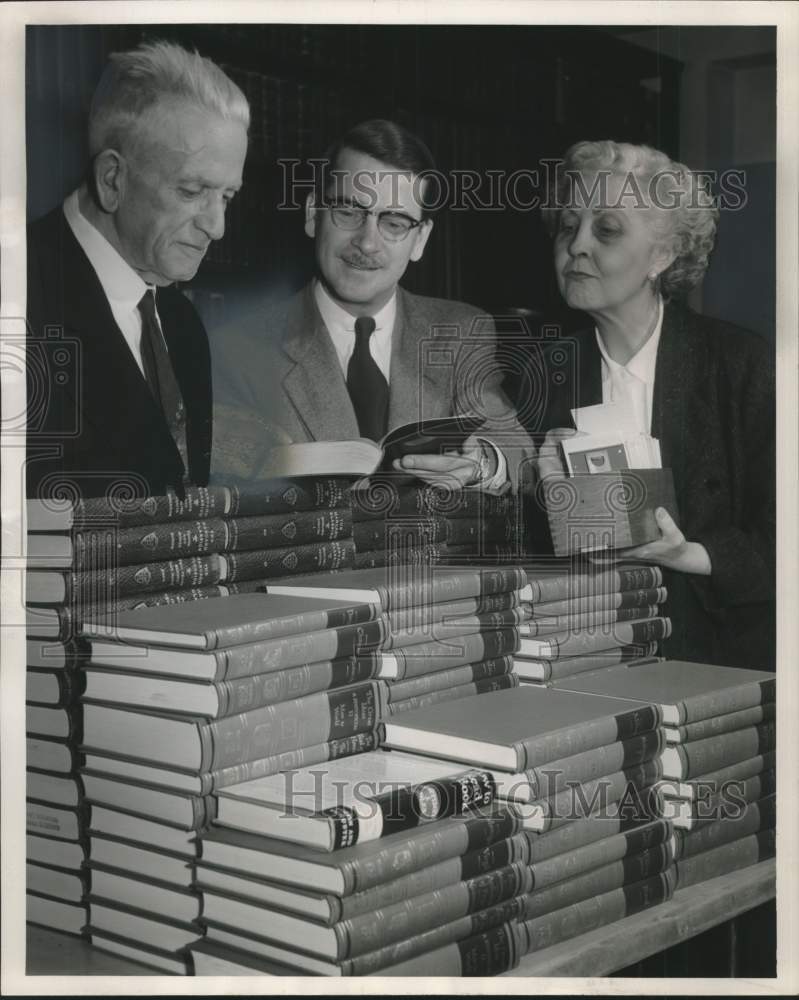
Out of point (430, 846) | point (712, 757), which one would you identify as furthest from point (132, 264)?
point (712, 757)

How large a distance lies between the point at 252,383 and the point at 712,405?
3.04 ft

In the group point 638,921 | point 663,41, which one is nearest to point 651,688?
point 638,921

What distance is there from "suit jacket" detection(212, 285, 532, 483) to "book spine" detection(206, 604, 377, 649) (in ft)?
1.27

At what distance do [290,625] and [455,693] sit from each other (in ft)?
1.43

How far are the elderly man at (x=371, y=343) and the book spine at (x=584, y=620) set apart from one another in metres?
0.28

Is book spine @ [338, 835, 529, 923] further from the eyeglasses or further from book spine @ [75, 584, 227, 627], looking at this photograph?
the eyeglasses

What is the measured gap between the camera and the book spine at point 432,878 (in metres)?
1.75

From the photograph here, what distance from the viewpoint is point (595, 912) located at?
2.07m

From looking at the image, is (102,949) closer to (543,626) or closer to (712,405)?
(543,626)

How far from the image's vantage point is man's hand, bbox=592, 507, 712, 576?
2447 mm

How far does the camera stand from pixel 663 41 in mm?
2354

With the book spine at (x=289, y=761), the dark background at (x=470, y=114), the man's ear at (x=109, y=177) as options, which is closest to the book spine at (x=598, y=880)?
the book spine at (x=289, y=761)

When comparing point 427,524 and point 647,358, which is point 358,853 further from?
point 647,358

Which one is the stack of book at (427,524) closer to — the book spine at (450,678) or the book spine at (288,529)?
the book spine at (288,529)
